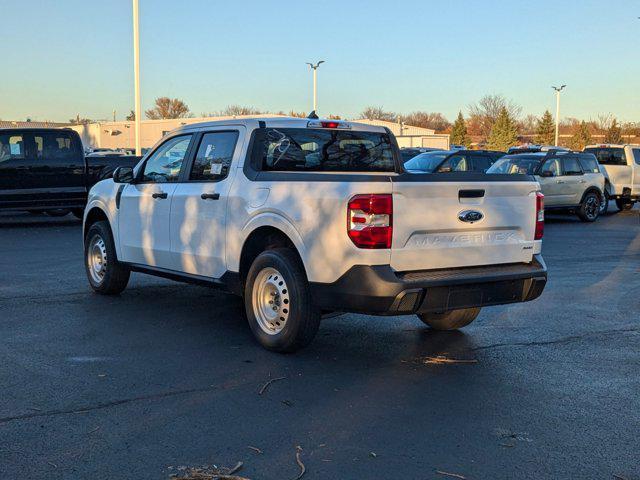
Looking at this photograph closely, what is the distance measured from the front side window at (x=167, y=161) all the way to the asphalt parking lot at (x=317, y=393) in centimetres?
138

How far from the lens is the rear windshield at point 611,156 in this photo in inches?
917

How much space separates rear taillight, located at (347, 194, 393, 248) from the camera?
541cm

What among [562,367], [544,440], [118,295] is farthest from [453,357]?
[118,295]

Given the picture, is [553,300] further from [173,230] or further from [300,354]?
[173,230]

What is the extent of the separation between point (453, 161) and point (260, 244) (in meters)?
16.1

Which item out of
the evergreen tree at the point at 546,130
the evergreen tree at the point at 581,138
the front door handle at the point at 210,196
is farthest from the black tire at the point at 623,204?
the evergreen tree at the point at 546,130

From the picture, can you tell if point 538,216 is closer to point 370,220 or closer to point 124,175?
point 370,220

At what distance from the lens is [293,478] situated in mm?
3742

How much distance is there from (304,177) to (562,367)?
2.48 m

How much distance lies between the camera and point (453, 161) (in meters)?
21.9

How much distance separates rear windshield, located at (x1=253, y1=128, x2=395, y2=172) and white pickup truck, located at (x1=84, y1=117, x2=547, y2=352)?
0.04ft

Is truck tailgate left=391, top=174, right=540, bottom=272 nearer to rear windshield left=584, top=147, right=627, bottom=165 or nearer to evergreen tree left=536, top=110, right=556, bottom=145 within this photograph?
Answer: rear windshield left=584, top=147, right=627, bottom=165

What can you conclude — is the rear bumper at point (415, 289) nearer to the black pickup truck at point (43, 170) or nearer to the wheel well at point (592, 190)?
the black pickup truck at point (43, 170)

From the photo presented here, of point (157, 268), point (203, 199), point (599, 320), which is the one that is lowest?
point (599, 320)
